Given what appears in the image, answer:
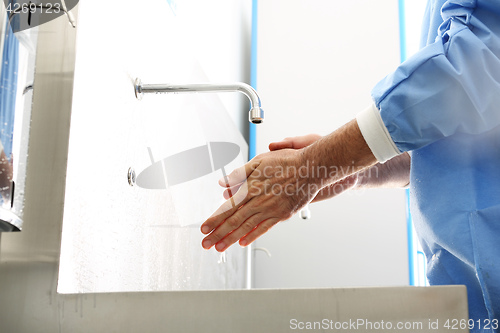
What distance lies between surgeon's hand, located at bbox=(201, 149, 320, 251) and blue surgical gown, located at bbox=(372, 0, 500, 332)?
0.18 meters

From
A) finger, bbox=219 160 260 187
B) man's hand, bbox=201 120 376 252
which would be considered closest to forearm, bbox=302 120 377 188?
man's hand, bbox=201 120 376 252

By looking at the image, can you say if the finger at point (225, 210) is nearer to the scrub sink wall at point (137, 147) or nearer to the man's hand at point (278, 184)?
the man's hand at point (278, 184)

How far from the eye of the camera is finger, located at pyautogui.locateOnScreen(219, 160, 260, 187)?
3.04ft

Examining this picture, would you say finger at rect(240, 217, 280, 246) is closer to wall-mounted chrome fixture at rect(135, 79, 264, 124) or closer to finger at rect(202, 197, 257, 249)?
finger at rect(202, 197, 257, 249)

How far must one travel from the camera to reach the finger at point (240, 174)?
0.93m

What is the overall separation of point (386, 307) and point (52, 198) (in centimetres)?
39

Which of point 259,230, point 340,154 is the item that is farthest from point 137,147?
point 340,154

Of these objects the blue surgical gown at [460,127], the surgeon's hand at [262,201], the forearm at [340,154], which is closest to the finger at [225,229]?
the surgeon's hand at [262,201]

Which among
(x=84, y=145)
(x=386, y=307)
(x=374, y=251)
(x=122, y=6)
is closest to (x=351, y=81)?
(x=374, y=251)

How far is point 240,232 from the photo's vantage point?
2.86 feet

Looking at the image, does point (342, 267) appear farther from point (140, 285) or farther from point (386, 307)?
point (386, 307)

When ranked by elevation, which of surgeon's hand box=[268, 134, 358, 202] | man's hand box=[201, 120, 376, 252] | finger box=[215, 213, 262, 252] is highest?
surgeon's hand box=[268, 134, 358, 202]

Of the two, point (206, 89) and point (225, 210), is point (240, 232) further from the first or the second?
point (206, 89)

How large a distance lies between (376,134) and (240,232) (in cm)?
27
